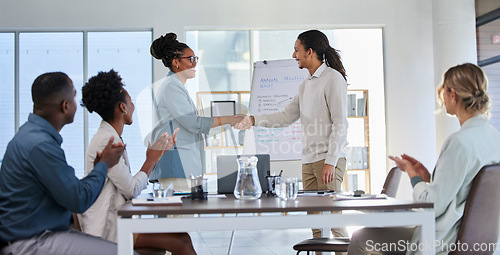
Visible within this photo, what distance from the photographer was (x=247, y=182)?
2430mm

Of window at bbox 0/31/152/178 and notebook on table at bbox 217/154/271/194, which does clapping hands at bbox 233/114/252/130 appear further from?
window at bbox 0/31/152/178

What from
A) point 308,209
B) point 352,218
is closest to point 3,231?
point 308,209

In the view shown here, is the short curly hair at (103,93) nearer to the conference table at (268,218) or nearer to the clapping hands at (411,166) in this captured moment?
the conference table at (268,218)

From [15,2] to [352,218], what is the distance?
5871 mm

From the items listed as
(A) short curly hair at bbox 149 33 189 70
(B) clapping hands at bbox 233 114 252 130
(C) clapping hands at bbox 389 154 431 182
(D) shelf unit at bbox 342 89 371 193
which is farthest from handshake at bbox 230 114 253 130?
(D) shelf unit at bbox 342 89 371 193

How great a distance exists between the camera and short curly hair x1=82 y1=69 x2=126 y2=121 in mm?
2514

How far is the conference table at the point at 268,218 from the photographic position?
77.6 inches

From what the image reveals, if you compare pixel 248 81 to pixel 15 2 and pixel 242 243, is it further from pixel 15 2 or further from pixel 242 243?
pixel 15 2

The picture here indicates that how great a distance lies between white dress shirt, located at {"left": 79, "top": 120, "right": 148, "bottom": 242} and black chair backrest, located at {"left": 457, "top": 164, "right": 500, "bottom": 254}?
1353mm

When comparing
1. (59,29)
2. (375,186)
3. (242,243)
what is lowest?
(242,243)

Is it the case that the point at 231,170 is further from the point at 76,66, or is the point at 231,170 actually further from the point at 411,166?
the point at 76,66

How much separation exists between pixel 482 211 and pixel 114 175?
1.47 meters

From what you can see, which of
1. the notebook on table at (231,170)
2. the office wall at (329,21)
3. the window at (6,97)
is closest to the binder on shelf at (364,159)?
the office wall at (329,21)

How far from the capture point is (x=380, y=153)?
6.86m
